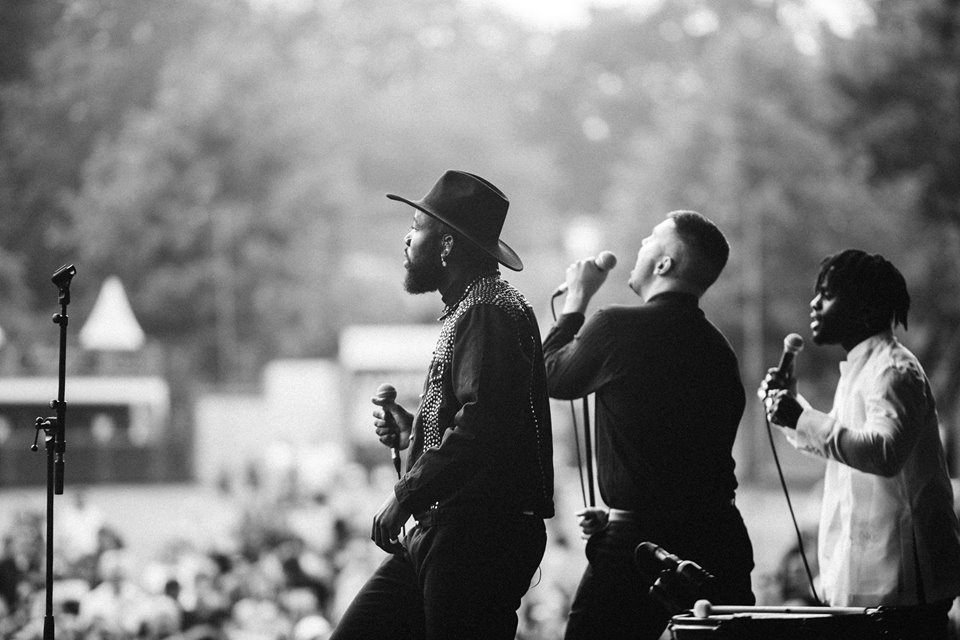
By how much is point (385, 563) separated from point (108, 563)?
731 cm

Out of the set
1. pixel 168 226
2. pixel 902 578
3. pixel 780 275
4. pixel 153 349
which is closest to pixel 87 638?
pixel 902 578

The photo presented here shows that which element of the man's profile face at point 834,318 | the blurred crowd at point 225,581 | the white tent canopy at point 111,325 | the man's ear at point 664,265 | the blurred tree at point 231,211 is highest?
the blurred tree at point 231,211

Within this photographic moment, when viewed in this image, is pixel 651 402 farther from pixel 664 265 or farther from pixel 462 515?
pixel 462 515

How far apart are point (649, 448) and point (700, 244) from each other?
62cm

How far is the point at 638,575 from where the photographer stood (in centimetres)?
342

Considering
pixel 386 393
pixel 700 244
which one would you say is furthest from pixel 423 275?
pixel 700 244

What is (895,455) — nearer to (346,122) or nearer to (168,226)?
(168,226)

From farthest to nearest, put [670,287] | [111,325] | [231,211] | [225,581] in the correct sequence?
[231,211], [111,325], [225,581], [670,287]

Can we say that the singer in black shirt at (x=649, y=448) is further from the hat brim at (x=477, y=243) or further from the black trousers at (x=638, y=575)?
the hat brim at (x=477, y=243)

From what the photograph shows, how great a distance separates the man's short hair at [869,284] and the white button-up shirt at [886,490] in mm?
81

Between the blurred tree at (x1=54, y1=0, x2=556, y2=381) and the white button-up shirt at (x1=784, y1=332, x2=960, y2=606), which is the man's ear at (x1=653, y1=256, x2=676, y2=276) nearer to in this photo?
the white button-up shirt at (x1=784, y1=332, x2=960, y2=606)

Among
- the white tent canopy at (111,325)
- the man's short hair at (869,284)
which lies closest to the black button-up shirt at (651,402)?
the man's short hair at (869,284)

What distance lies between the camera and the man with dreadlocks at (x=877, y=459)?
327cm

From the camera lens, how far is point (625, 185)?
2755cm
